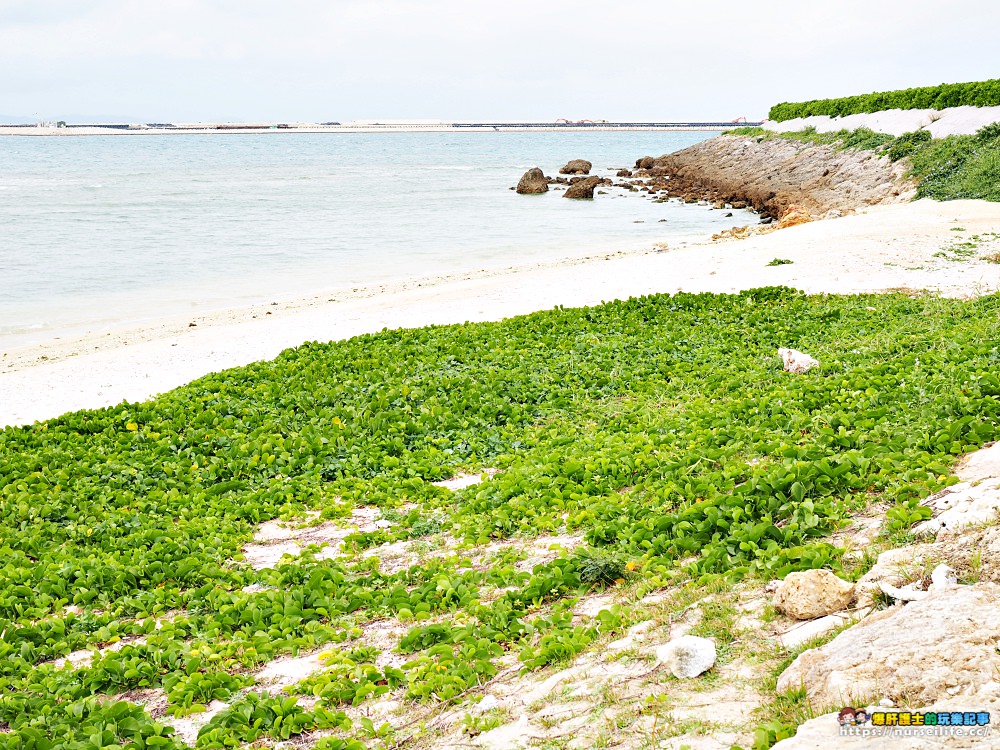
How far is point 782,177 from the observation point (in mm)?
54500

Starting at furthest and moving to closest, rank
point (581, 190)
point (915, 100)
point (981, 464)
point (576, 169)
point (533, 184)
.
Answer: point (576, 169), point (533, 184), point (581, 190), point (915, 100), point (981, 464)

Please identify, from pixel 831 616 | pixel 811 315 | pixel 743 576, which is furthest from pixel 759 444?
pixel 811 315

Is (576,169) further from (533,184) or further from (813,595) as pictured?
(813,595)

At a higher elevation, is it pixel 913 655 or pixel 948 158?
pixel 948 158

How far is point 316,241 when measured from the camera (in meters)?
39.6

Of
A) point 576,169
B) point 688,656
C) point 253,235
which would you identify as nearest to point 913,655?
point 688,656

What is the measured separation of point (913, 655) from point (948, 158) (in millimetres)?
40306

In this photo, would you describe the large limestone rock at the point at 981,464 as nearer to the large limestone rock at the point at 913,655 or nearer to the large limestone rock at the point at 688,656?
the large limestone rock at the point at 913,655

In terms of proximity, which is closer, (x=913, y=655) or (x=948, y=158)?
(x=913, y=655)

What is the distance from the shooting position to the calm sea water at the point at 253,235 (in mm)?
28281

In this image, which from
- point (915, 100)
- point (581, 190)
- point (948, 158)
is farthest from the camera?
point (581, 190)

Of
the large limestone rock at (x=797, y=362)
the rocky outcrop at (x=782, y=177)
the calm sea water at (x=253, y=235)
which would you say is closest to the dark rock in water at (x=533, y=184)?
the calm sea water at (x=253, y=235)

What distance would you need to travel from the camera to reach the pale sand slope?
1684 centimetres

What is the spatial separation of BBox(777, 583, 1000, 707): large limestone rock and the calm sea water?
23.7m
